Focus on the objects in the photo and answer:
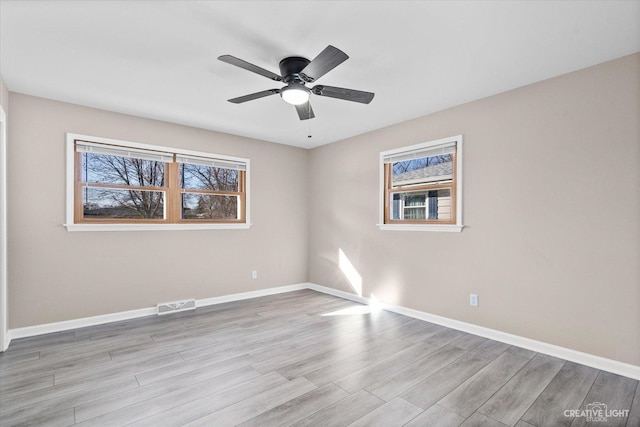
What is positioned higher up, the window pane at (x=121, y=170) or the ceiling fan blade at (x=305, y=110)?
the ceiling fan blade at (x=305, y=110)

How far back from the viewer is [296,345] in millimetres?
3191

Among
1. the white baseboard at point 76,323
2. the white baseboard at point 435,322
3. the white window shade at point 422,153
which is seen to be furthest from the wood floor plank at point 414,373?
the white baseboard at point 76,323

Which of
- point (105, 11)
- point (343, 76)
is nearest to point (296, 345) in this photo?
point (343, 76)

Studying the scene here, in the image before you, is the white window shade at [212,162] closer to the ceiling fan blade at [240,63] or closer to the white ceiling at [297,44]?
the white ceiling at [297,44]

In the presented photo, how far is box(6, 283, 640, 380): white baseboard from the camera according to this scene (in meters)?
2.65

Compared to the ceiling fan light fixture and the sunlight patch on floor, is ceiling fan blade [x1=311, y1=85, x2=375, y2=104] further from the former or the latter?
the sunlight patch on floor

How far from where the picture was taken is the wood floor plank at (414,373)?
2.36 m

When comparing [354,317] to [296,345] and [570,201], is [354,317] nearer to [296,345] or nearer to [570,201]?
[296,345]

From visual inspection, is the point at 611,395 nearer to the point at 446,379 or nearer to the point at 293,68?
the point at 446,379

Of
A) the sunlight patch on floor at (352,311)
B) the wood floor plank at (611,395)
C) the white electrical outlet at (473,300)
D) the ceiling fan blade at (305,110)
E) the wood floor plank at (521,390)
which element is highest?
the ceiling fan blade at (305,110)

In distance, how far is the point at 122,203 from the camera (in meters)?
4.12

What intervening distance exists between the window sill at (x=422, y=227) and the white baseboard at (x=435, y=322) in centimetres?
104

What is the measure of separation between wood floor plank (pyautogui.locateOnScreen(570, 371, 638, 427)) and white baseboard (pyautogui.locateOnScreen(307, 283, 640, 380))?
7cm

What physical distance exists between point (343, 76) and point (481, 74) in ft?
4.17
